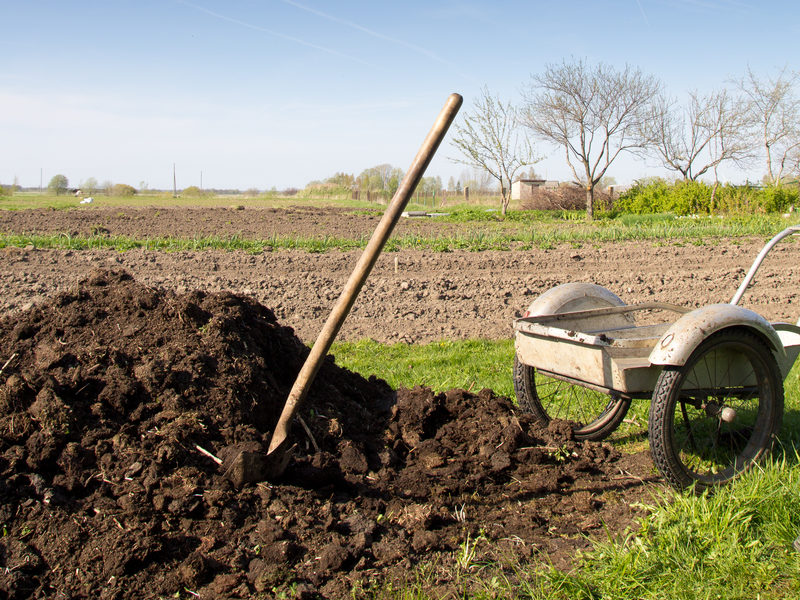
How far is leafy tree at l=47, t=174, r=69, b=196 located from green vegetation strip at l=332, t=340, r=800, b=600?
6326cm

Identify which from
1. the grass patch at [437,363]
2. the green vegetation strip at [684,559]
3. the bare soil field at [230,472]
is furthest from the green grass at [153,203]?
the green vegetation strip at [684,559]

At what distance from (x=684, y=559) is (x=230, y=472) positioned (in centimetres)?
192

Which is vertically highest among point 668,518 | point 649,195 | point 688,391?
point 649,195

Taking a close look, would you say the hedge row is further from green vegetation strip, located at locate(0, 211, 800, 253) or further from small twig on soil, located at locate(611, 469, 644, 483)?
small twig on soil, located at locate(611, 469, 644, 483)

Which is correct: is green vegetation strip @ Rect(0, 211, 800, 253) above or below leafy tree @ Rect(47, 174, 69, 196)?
below

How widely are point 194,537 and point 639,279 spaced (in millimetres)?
9200

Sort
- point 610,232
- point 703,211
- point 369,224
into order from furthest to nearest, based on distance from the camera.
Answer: point 703,211 < point 369,224 < point 610,232

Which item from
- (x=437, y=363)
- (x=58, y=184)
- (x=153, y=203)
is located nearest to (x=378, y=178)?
(x=153, y=203)

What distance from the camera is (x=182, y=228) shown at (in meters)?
Result: 17.5

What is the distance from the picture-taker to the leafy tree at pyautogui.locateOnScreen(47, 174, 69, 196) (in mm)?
58656

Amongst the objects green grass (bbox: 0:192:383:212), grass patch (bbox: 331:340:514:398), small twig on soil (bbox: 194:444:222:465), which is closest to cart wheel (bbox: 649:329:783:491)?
grass patch (bbox: 331:340:514:398)

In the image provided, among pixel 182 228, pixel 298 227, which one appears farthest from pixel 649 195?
pixel 182 228

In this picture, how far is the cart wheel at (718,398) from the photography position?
3.18 meters

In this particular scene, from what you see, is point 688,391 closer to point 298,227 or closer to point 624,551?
point 624,551
